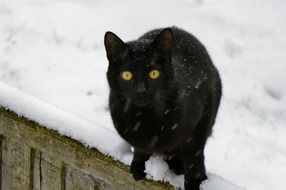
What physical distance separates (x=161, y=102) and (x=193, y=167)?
0.31 meters

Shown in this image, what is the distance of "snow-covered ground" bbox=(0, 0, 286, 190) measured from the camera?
299 centimetres

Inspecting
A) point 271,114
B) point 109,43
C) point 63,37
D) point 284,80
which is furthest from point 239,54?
point 109,43

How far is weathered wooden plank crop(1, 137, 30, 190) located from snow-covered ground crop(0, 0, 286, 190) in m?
0.29

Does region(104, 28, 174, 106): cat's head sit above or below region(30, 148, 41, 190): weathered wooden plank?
above

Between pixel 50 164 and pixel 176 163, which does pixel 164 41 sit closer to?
pixel 176 163

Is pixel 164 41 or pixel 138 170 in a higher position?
pixel 164 41

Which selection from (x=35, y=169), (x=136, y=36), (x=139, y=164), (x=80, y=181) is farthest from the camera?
(x=136, y=36)

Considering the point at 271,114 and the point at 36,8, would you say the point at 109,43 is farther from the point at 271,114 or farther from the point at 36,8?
the point at 36,8

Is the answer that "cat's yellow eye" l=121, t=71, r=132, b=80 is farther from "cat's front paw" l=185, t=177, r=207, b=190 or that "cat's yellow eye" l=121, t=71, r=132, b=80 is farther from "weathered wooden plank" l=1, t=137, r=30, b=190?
"weathered wooden plank" l=1, t=137, r=30, b=190

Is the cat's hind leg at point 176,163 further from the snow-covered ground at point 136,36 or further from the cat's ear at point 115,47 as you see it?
the cat's ear at point 115,47

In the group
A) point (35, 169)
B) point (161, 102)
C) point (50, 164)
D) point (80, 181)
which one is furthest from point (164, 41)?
point (35, 169)

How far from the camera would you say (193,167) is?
2.46 metres

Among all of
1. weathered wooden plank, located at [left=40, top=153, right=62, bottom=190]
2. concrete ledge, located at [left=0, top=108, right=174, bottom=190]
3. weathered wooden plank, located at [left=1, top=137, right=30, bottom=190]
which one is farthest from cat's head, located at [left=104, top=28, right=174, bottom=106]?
weathered wooden plank, located at [left=1, top=137, right=30, bottom=190]

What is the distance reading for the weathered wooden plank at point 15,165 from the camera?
3.28m
